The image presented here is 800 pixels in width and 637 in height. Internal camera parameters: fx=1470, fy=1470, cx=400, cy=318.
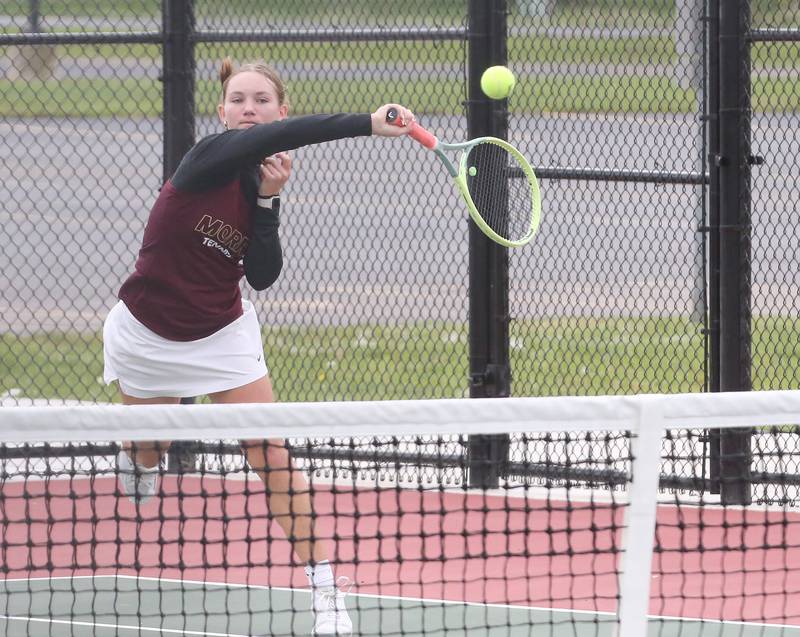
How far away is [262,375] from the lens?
14.8 feet

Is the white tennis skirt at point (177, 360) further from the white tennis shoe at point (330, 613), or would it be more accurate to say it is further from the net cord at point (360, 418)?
the net cord at point (360, 418)

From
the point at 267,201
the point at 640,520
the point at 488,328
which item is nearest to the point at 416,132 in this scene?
the point at 267,201

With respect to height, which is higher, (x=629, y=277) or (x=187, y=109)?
(x=187, y=109)

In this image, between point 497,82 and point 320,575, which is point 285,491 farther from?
point 497,82

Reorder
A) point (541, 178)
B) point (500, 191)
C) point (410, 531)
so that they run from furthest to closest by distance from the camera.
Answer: point (541, 178), point (500, 191), point (410, 531)

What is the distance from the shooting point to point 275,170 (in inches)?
164

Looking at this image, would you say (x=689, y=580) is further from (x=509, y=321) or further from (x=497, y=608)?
(x=509, y=321)

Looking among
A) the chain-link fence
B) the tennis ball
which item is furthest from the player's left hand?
the chain-link fence

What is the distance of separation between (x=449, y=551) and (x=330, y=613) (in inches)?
42.0

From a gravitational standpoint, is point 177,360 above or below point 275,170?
below

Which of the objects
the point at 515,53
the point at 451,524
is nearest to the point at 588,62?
the point at 515,53

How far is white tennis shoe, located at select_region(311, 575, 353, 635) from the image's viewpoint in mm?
4094

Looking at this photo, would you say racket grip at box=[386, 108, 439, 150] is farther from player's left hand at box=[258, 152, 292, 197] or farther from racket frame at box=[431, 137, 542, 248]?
player's left hand at box=[258, 152, 292, 197]

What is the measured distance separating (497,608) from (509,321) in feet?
5.51
